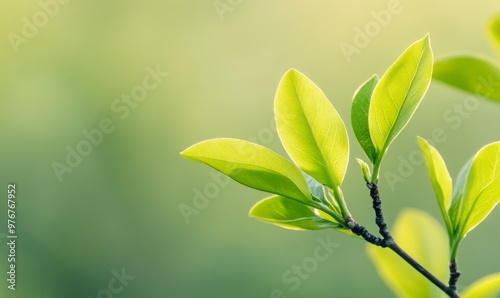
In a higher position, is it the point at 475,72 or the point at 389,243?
the point at 475,72

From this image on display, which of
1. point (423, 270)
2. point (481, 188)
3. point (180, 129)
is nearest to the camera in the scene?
point (423, 270)

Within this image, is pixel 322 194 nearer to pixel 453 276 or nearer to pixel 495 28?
pixel 453 276

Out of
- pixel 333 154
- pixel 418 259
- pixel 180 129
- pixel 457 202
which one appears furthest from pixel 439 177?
pixel 180 129

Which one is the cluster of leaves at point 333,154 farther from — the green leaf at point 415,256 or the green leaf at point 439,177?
the green leaf at point 415,256

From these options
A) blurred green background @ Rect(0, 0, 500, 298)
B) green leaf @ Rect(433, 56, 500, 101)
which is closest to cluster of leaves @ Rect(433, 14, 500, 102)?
green leaf @ Rect(433, 56, 500, 101)

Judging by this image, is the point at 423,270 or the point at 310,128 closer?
the point at 423,270

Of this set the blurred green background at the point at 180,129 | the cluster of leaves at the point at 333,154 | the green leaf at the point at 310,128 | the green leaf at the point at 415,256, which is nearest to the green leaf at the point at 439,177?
the cluster of leaves at the point at 333,154

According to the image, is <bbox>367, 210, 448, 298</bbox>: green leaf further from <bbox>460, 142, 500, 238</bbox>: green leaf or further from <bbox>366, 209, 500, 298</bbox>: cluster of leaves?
<bbox>460, 142, 500, 238</bbox>: green leaf
